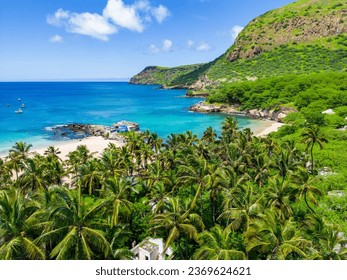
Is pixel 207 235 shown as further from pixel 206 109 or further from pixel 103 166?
pixel 206 109

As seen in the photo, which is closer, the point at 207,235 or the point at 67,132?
the point at 207,235

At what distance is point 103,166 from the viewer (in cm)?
4206

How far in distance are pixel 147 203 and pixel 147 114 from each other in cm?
10582

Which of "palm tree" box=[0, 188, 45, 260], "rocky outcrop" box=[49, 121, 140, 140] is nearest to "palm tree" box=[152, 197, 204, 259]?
"palm tree" box=[0, 188, 45, 260]

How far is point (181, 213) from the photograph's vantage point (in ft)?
90.9

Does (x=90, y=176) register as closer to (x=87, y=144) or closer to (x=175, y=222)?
(x=175, y=222)

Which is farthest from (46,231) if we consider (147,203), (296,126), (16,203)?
(296,126)

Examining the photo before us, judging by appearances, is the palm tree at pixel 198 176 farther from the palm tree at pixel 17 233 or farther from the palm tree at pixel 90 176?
the palm tree at pixel 17 233

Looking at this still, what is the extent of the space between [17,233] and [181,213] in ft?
47.4

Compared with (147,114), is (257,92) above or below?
above

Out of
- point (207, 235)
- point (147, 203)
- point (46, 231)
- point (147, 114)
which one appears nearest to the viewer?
point (46, 231)

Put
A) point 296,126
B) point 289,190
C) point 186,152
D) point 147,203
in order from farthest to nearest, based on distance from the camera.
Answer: point 296,126
point 186,152
point 147,203
point 289,190

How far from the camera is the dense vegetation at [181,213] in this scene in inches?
839

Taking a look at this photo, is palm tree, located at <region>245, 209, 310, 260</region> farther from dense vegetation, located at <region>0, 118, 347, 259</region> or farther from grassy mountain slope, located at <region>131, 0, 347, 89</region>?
grassy mountain slope, located at <region>131, 0, 347, 89</region>
